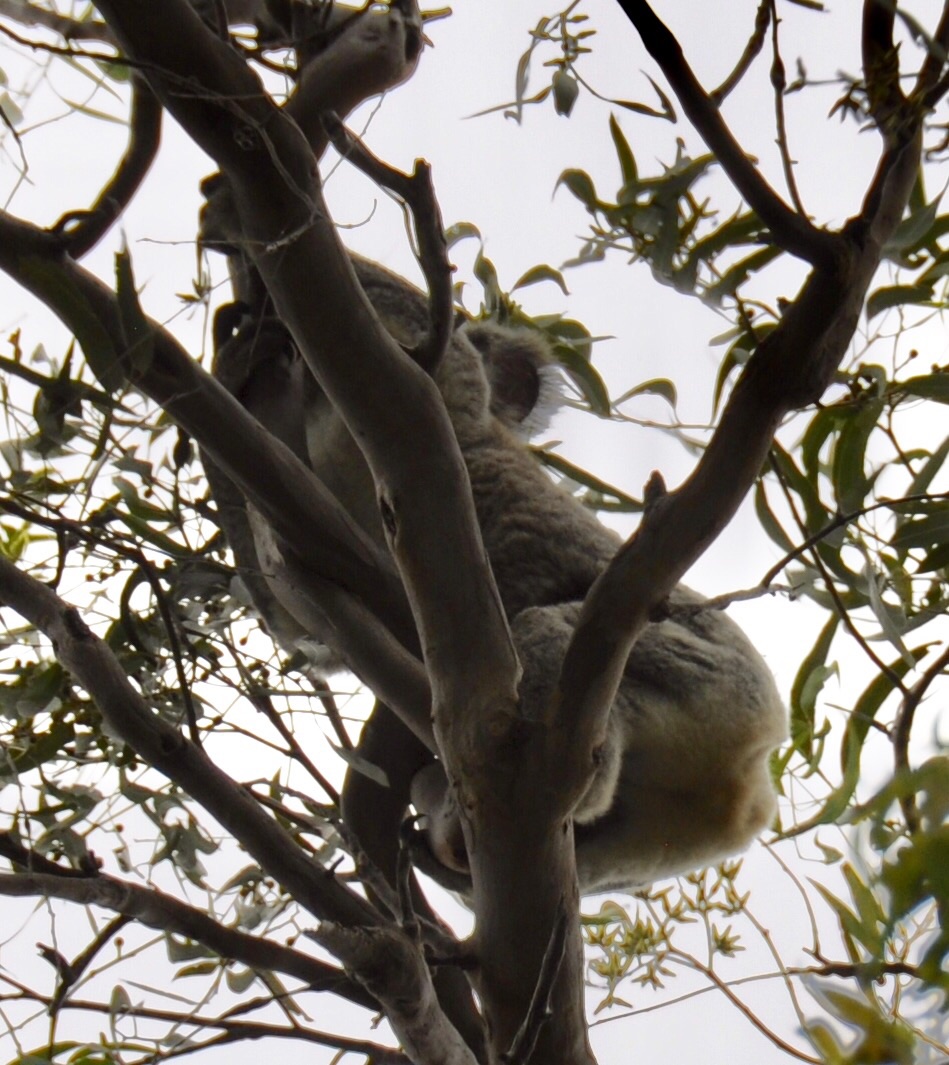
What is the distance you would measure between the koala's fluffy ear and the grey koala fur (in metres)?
0.07

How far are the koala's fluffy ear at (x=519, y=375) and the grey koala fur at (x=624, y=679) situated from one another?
0.07 meters

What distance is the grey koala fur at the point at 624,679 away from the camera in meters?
1.71

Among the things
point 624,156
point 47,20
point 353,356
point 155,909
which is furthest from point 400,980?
point 47,20

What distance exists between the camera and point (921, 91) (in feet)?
3.37

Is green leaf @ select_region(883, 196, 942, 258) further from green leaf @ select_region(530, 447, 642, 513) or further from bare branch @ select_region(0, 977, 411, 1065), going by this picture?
bare branch @ select_region(0, 977, 411, 1065)

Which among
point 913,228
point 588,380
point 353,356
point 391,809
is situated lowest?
point 391,809

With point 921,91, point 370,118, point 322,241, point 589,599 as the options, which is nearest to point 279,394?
point 370,118

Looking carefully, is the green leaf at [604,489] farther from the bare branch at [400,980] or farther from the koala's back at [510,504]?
the bare branch at [400,980]

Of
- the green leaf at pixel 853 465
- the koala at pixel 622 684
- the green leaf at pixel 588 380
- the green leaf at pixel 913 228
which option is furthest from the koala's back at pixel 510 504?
the green leaf at pixel 913 228

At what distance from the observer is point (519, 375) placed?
2422 mm

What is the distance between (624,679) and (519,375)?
859 mm

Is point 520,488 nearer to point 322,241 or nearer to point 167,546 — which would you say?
point 167,546

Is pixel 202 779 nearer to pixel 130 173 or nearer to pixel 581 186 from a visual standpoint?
pixel 130 173

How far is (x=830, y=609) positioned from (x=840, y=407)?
0.29m
